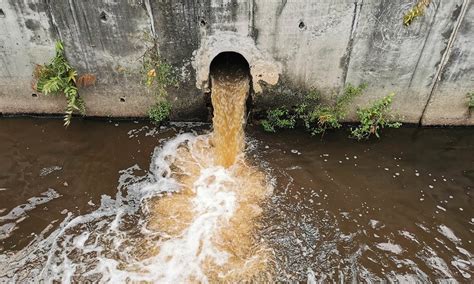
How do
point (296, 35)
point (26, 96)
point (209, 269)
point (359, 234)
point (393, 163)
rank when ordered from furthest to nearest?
point (26, 96) → point (393, 163) → point (296, 35) → point (359, 234) → point (209, 269)

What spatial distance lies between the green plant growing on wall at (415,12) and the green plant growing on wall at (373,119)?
133 cm

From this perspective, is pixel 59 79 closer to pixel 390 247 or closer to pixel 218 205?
pixel 218 205

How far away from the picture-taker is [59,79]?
6.91 m

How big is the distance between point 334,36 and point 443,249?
351 cm

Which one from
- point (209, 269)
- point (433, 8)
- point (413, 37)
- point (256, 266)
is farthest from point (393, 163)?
point (209, 269)

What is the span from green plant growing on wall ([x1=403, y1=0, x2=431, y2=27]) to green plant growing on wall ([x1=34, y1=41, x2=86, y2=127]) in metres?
5.42

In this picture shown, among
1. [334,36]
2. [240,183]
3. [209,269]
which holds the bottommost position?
[209,269]

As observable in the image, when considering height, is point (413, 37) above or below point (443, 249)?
above

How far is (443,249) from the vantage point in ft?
18.6

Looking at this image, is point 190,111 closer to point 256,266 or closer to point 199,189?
point 199,189

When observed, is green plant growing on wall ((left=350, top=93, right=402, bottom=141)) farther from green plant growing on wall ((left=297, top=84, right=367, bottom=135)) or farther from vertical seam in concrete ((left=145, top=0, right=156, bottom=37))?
vertical seam in concrete ((left=145, top=0, right=156, bottom=37))

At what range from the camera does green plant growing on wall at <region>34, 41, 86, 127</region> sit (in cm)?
681

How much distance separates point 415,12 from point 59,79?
5777 mm

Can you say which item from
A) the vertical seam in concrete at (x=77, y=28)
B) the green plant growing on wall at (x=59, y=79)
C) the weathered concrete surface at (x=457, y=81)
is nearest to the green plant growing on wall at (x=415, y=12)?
the weathered concrete surface at (x=457, y=81)
